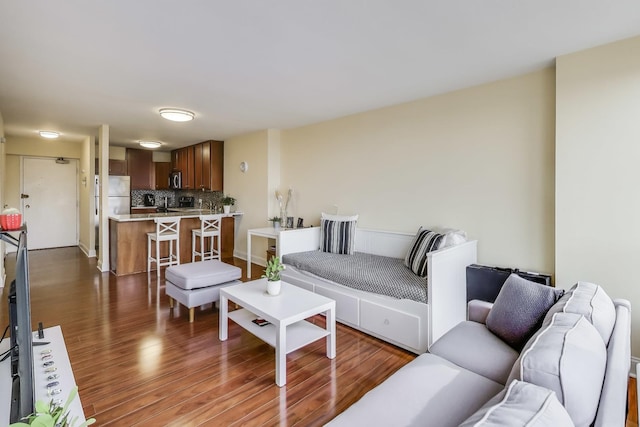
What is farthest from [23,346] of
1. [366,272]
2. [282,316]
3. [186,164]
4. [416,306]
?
[186,164]

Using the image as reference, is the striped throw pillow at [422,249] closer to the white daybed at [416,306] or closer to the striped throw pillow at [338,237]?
the white daybed at [416,306]

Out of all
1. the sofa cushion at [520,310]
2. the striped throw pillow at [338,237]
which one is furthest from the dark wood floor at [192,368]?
the striped throw pillow at [338,237]

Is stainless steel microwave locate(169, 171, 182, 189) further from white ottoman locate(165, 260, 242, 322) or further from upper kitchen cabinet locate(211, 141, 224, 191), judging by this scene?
white ottoman locate(165, 260, 242, 322)

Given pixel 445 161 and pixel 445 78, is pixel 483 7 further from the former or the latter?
pixel 445 161

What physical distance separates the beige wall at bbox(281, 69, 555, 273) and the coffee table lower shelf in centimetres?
174

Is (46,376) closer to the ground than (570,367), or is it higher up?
closer to the ground

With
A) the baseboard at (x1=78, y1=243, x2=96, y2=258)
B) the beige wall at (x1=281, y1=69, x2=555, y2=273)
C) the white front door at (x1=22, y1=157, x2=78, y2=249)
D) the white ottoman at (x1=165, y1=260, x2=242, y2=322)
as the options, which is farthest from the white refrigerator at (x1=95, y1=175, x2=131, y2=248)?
the beige wall at (x1=281, y1=69, x2=555, y2=273)

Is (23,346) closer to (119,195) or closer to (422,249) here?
(422,249)

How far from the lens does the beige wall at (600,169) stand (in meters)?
2.19

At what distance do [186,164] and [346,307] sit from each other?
5.40 metres

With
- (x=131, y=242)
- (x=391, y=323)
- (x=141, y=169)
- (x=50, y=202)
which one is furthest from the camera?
(x=141, y=169)

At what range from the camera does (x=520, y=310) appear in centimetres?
171

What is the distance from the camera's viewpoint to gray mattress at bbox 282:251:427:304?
8.36ft

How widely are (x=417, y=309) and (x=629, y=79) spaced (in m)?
2.18
